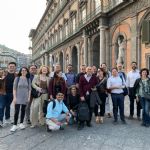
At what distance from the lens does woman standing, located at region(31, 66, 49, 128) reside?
26.4ft

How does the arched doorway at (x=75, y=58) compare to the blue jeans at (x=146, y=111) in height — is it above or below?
above

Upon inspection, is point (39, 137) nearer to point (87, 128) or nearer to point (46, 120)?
point (46, 120)

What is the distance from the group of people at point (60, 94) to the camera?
7852 mm

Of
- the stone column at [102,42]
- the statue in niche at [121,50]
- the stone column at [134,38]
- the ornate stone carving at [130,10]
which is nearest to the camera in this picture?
the ornate stone carving at [130,10]

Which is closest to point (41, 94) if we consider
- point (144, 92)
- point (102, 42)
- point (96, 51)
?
point (144, 92)

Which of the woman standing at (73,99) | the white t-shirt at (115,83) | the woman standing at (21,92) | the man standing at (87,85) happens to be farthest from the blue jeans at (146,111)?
the woman standing at (21,92)

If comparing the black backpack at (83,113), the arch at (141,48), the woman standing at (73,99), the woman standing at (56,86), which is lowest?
the black backpack at (83,113)

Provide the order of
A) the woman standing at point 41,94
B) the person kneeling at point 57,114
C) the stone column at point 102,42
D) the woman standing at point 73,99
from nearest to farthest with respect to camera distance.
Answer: the person kneeling at point 57,114, the woman standing at point 41,94, the woman standing at point 73,99, the stone column at point 102,42

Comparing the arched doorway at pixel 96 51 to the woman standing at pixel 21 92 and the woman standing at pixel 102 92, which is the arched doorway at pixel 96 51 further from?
the woman standing at pixel 21 92

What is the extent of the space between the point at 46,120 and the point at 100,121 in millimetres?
1880

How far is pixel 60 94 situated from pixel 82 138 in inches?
55.7

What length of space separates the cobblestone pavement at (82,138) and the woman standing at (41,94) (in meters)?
0.32

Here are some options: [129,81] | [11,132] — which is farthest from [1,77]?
[129,81]

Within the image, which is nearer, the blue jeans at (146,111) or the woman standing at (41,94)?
the woman standing at (41,94)
